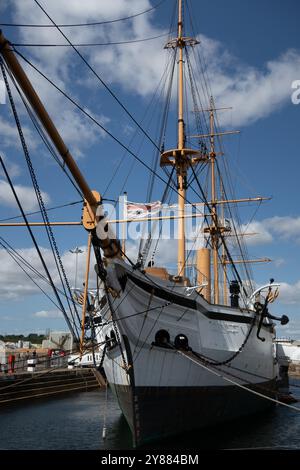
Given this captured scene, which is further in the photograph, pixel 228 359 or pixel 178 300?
pixel 228 359

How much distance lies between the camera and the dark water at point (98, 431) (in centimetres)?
1558

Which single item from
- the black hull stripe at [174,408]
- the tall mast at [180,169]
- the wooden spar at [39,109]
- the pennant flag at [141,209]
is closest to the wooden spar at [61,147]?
the wooden spar at [39,109]

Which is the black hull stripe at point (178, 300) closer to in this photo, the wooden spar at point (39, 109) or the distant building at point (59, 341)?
the wooden spar at point (39, 109)

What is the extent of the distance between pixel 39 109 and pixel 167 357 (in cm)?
912

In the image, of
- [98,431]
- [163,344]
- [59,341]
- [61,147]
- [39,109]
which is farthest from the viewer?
[59,341]

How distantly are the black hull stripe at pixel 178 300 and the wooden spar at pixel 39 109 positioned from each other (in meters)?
4.16

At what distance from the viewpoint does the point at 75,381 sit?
33.6 metres

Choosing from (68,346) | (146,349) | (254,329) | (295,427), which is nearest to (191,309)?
(146,349)

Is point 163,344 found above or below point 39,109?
below

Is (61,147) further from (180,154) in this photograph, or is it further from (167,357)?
(180,154)

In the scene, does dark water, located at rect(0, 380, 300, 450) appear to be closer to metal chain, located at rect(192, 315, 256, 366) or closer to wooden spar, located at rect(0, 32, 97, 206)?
metal chain, located at rect(192, 315, 256, 366)

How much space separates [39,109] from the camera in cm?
954

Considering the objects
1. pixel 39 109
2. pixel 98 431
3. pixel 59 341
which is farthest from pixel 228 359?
pixel 59 341

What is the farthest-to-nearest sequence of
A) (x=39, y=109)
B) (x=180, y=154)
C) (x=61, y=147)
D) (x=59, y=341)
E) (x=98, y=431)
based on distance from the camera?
(x=59, y=341)
(x=180, y=154)
(x=98, y=431)
(x=61, y=147)
(x=39, y=109)
